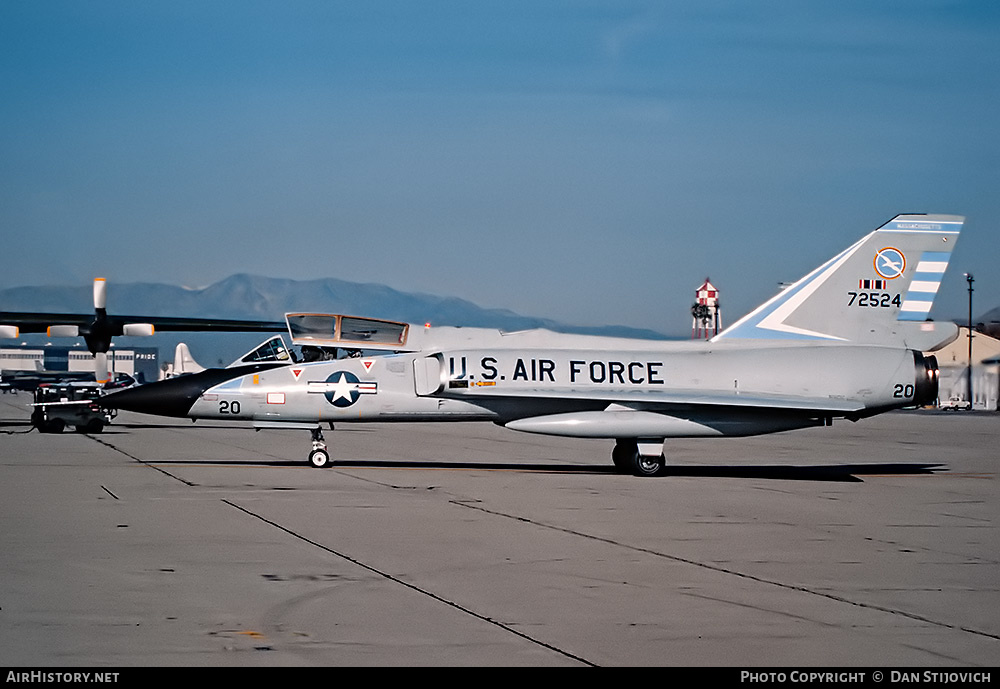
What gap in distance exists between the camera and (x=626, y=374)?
1833 centimetres

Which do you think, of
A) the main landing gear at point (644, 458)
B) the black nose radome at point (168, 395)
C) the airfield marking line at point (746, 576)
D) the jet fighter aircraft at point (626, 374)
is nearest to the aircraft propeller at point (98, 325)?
the black nose radome at point (168, 395)

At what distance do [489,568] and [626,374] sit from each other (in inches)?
386

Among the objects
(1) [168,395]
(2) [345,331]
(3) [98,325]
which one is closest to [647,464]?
(2) [345,331]

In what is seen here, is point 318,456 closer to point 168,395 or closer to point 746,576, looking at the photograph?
point 168,395

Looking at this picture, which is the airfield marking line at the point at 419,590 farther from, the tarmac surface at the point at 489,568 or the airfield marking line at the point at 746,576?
the airfield marking line at the point at 746,576

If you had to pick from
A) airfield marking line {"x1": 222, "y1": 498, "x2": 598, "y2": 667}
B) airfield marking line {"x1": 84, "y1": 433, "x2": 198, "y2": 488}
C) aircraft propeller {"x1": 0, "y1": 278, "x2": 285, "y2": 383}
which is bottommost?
airfield marking line {"x1": 84, "y1": 433, "x2": 198, "y2": 488}

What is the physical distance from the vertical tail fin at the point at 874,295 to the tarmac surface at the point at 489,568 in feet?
8.32

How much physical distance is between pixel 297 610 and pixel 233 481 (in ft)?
30.3

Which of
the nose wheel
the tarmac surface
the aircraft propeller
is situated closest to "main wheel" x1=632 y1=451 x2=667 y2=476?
the tarmac surface

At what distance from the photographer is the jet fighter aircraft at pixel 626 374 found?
17984 mm

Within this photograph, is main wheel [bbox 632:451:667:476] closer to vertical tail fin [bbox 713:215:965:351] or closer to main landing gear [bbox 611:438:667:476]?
main landing gear [bbox 611:438:667:476]

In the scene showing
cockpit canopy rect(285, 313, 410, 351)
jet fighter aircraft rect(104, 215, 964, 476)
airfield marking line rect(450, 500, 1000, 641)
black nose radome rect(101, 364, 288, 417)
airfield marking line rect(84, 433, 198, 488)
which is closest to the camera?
airfield marking line rect(450, 500, 1000, 641)

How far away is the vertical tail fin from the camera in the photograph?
750 inches

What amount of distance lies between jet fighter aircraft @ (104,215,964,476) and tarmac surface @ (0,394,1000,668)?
100 cm
